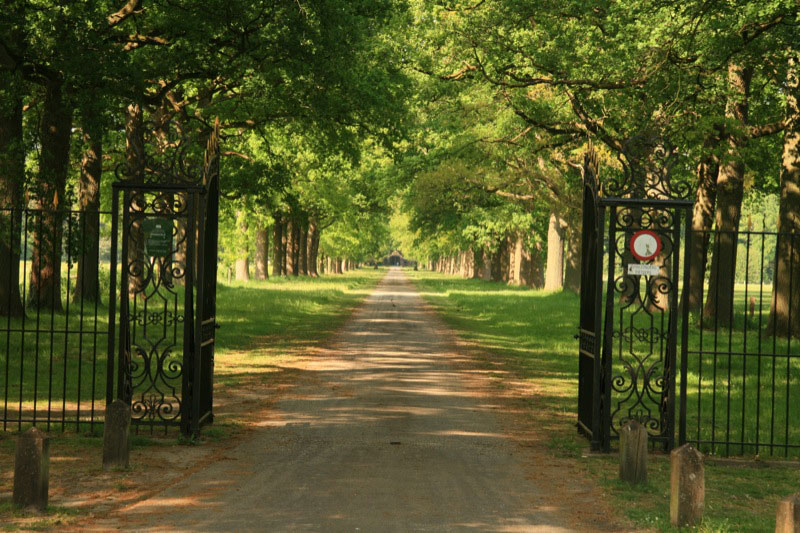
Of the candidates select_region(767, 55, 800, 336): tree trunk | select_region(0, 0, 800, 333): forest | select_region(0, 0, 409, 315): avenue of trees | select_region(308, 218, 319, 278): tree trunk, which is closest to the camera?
select_region(0, 0, 409, 315): avenue of trees

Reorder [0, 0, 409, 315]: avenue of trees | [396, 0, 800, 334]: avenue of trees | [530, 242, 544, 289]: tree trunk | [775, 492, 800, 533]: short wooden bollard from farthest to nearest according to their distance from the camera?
[530, 242, 544, 289]: tree trunk, [396, 0, 800, 334]: avenue of trees, [0, 0, 409, 315]: avenue of trees, [775, 492, 800, 533]: short wooden bollard

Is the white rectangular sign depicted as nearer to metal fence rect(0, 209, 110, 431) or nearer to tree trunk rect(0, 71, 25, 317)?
metal fence rect(0, 209, 110, 431)

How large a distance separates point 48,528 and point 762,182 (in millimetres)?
30827

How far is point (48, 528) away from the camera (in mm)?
6434

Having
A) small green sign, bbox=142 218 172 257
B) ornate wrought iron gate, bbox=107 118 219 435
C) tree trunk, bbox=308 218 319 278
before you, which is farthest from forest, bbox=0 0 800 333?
tree trunk, bbox=308 218 319 278

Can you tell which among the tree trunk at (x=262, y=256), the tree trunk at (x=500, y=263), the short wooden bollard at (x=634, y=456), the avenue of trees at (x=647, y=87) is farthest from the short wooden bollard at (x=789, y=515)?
the tree trunk at (x=500, y=263)

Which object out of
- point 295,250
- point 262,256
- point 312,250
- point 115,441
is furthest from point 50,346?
point 312,250

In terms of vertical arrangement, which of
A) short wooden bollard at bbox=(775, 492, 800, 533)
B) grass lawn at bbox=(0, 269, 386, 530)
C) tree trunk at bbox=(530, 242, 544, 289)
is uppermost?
tree trunk at bbox=(530, 242, 544, 289)

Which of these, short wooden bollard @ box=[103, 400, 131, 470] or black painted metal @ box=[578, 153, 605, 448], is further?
black painted metal @ box=[578, 153, 605, 448]

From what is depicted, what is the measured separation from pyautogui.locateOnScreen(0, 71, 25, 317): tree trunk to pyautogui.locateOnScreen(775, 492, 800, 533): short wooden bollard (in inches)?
315

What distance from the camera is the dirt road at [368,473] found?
6.71m

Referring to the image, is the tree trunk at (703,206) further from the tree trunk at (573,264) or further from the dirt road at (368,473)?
the tree trunk at (573,264)

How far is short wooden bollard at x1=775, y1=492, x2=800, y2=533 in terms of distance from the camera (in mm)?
5465

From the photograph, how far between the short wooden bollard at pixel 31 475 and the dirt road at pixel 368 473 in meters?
0.67
